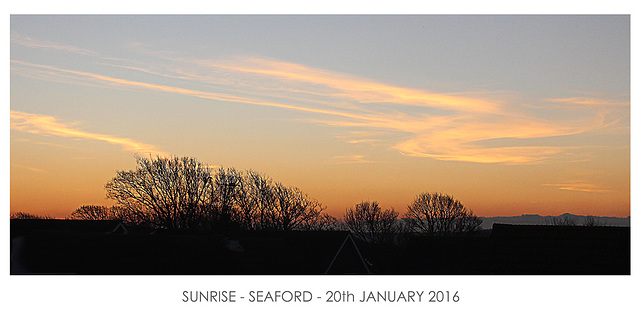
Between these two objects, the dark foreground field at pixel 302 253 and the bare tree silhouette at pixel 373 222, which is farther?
the bare tree silhouette at pixel 373 222

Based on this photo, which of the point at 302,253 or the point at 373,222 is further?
the point at 373,222

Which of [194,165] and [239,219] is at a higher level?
[194,165]

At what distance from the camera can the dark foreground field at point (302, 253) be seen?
23609 millimetres

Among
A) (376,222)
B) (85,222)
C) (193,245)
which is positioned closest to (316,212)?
(376,222)

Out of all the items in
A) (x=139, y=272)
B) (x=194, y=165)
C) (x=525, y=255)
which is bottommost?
(x=139, y=272)

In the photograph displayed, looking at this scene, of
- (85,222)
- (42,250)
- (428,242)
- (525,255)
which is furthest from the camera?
(85,222)

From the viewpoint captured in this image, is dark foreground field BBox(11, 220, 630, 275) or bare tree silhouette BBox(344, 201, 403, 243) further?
bare tree silhouette BBox(344, 201, 403, 243)

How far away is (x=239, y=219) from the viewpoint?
7488cm

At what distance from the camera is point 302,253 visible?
34.8 metres

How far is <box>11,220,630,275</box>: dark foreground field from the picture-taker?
77.5 ft

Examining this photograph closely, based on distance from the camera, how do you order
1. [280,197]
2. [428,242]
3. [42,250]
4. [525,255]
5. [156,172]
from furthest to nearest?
[280,197] < [156,172] < [428,242] < [42,250] < [525,255]

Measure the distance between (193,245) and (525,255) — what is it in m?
14.8
